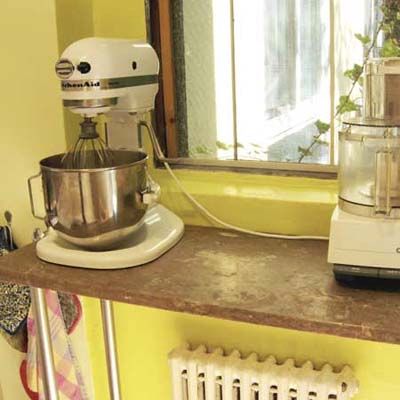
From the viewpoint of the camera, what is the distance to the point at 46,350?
55.3 inches

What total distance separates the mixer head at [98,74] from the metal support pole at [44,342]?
41 centimetres

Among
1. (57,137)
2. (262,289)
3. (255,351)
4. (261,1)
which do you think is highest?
(261,1)

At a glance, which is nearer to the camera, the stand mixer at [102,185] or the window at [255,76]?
the stand mixer at [102,185]

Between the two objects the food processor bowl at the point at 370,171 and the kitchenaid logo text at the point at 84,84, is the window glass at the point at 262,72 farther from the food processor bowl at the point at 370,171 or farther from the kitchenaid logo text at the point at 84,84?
the kitchenaid logo text at the point at 84,84

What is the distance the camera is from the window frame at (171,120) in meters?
1.51

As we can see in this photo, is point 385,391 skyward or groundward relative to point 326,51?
groundward

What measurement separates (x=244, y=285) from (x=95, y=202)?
33 cm

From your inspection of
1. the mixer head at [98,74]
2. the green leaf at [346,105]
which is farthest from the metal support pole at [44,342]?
the green leaf at [346,105]

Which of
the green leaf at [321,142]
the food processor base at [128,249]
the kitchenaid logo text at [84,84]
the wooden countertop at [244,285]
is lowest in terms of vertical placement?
the wooden countertop at [244,285]

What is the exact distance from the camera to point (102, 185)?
1.24m

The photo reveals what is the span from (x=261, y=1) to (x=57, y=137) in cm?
59

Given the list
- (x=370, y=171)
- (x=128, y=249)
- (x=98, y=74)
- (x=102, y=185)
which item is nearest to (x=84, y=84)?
(x=98, y=74)

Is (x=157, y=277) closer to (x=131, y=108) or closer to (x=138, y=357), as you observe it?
(x=131, y=108)

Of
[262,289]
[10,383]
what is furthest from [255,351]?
[10,383]
